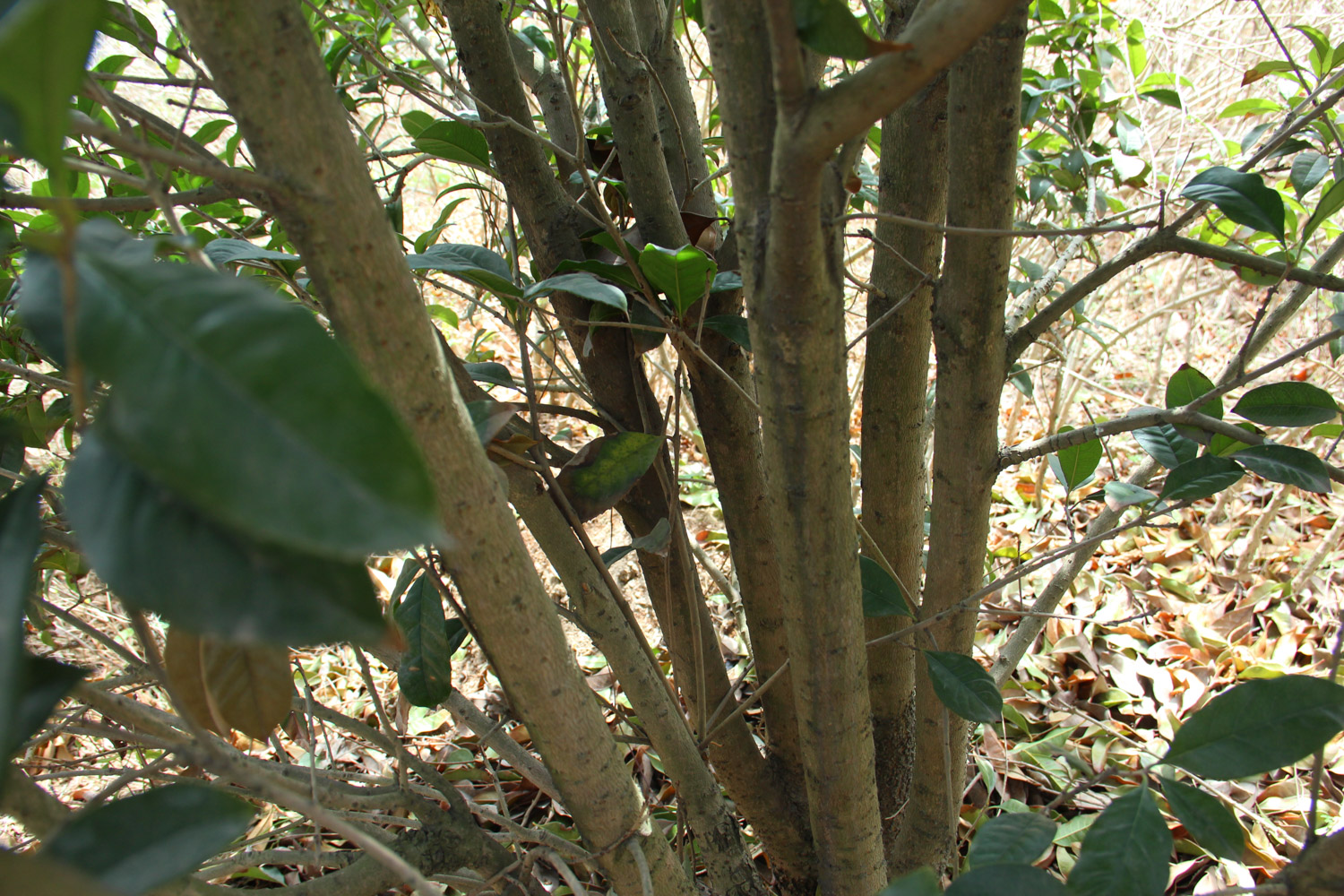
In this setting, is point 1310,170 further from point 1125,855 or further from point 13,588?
point 13,588

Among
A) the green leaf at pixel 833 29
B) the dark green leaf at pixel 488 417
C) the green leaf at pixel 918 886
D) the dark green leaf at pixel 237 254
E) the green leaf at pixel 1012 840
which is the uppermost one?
the dark green leaf at pixel 237 254

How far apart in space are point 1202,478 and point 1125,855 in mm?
330

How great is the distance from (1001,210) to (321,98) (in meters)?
0.48

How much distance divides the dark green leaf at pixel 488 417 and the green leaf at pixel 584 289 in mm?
93

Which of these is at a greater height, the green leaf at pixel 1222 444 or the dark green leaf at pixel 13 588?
the dark green leaf at pixel 13 588

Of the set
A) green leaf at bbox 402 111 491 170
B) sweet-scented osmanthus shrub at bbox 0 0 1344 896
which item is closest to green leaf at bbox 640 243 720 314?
sweet-scented osmanthus shrub at bbox 0 0 1344 896

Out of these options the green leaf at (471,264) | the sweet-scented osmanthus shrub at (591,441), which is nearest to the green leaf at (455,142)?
the sweet-scented osmanthus shrub at (591,441)

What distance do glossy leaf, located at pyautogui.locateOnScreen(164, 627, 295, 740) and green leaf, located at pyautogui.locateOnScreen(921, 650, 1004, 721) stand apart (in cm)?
47

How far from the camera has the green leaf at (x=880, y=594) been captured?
0.70 meters

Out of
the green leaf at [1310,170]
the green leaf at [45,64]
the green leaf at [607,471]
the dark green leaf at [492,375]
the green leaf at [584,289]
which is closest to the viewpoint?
the green leaf at [45,64]

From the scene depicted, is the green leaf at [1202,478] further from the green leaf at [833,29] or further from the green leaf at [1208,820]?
the green leaf at [833,29]

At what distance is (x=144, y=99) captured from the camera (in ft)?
8.21

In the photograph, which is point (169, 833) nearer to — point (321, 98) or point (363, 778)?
point (321, 98)

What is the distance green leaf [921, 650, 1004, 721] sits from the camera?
60 cm
